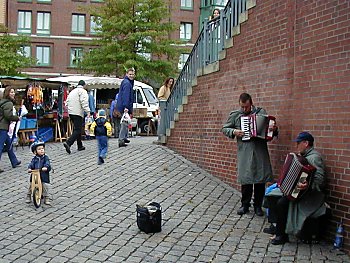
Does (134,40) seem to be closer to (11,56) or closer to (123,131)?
(11,56)

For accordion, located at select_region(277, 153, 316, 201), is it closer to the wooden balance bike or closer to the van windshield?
the wooden balance bike

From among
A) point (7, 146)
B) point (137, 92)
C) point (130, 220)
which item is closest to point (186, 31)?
point (137, 92)

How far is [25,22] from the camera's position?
4494cm

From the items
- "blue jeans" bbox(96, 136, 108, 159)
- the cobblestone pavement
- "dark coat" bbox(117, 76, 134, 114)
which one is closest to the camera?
the cobblestone pavement

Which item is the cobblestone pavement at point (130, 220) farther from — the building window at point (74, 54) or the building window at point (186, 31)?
the building window at point (186, 31)

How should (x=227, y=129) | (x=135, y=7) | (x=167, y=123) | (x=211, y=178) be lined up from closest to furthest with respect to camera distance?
1. (x=227, y=129)
2. (x=211, y=178)
3. (x=167, y=123)
4. (x=135, y=7)

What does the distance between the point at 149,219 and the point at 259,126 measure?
7.35ft

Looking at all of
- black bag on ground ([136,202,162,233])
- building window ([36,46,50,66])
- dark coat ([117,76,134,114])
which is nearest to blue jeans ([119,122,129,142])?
dark coat ([117,76,134,114])

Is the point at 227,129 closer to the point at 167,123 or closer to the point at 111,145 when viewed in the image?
the point at 167,123

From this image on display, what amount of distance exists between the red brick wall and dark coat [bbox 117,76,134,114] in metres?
1.78

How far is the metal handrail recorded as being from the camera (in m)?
10.4

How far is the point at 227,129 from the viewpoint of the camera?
797cm

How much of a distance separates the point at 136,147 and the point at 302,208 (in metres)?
7.01

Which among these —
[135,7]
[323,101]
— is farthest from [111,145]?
[135,7]
